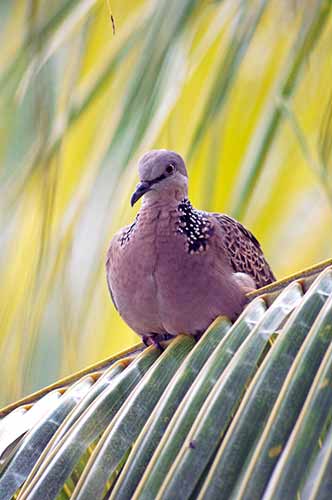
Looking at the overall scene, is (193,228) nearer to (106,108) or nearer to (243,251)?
(243,251)

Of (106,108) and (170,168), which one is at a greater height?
(106,108)

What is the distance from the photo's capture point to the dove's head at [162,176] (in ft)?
11.8

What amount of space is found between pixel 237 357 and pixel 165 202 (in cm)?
135

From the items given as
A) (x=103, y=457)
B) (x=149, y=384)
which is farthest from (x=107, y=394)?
(x=103, y=457)

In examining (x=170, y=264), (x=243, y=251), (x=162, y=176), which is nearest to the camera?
(x=170, y=264)

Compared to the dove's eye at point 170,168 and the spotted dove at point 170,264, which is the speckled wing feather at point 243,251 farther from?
the dove's eye at point 170,168

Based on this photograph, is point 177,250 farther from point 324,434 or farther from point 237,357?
point 324,434

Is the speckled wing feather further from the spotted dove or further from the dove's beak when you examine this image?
the dove's beak

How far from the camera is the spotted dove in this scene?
3.34 meters

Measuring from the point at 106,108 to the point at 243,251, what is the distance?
69cm

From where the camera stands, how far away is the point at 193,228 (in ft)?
11.6

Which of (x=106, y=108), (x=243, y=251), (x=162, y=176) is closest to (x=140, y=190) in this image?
(x=162, y=176)

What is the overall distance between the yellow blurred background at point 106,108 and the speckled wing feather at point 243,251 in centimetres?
23

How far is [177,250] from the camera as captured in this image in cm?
340
